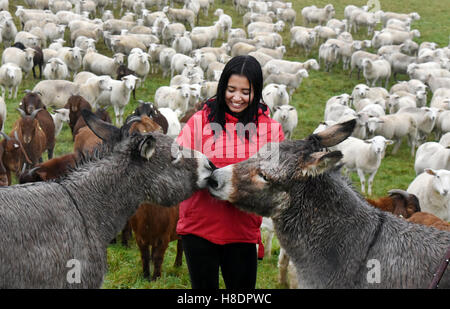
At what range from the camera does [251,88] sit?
3338mm

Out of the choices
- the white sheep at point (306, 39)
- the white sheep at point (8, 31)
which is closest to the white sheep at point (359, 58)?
the white sheep at point (306, 39)

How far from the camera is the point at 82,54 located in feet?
68.2

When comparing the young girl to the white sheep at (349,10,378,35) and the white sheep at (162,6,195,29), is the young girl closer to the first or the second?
the white sheep at (162,6,195,29)

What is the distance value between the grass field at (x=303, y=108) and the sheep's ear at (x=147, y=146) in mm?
2997

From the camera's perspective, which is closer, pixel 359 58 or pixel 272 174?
pixel 272 174

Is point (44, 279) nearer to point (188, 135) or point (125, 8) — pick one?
point (188, 135)

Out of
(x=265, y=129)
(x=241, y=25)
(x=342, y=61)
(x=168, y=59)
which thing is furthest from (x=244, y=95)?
(x=241, y=25)

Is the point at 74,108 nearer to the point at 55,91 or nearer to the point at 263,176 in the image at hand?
the point at 55,91

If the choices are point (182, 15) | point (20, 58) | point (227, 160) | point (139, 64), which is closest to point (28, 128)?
point (227, 160)

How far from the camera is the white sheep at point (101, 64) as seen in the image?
62.7ft

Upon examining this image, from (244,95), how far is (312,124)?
13.2 meters

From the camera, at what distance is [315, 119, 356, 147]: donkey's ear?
2.99 meters

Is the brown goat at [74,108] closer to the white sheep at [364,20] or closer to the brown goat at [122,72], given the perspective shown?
the brown goat at [122,72]

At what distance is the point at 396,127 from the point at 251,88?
1198 centimetres
